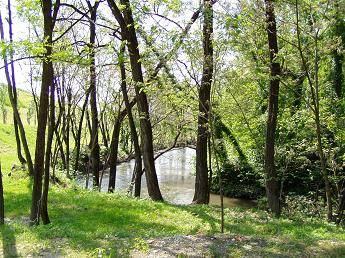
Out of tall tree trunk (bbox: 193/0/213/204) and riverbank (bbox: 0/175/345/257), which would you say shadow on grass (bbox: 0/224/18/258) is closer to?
→ riverbank (bbox: 0/175/345/257)

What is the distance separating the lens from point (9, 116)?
177ft

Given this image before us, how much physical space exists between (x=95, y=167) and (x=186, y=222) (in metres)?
9.46

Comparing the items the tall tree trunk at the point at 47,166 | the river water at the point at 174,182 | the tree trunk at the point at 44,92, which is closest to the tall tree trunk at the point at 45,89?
the tree trunk at the point at 44,92

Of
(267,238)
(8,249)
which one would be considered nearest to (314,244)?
(267,238)

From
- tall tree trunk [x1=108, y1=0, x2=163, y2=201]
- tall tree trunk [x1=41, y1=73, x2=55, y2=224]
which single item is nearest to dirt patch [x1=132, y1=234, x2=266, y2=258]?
tall tree trunk [x1=41, y1=73, x2=55, y2=224]

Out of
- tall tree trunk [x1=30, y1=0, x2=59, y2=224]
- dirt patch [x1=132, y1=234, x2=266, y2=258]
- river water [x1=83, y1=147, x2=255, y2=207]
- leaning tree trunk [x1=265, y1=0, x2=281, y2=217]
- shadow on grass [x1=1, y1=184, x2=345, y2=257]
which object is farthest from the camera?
river water [x1=83, y1=147, x2=255, y2=207]

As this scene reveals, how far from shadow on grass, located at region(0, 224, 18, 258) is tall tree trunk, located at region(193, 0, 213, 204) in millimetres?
4442

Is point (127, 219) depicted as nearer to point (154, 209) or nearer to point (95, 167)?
point (154, 209)

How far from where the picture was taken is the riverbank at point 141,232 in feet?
20.5

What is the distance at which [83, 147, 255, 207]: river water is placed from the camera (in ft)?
74.9

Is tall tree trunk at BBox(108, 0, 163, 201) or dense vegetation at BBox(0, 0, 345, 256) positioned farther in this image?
tall tree trunk at BBox(108, 0, 163, 201)

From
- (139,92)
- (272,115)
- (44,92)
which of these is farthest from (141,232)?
(272,115)

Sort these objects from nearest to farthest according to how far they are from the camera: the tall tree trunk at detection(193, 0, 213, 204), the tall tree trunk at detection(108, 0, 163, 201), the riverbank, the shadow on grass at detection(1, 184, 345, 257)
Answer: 1. the riverbank
2. the shadow on grass at detection(1, 184, 345, 257)
3. the tall tree trunk at detection(193, 0, 213, 204)
4. the tall tree trunk at detection(108, 0, 163, 201)

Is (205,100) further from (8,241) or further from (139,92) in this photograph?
(8,241)
